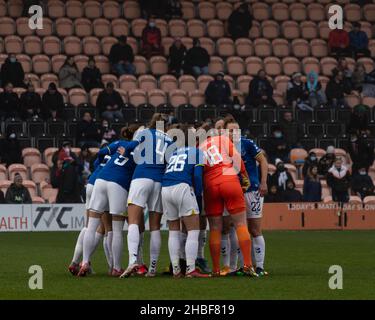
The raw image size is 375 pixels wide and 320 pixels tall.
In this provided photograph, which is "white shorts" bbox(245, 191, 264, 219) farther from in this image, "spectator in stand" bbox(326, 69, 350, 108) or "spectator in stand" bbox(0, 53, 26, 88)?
"spectator in stand" bbox(326, 69, 350, 108)

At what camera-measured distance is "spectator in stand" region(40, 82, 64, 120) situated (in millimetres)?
31625

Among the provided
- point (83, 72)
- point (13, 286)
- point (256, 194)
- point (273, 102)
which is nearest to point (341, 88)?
point (273, 102)

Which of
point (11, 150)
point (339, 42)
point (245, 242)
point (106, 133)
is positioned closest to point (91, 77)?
point (106, 133)

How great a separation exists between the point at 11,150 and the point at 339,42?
11.8 metres

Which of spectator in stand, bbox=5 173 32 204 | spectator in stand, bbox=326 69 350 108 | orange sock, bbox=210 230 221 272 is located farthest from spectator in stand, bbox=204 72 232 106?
orange sock, bbox=210 230 221 272

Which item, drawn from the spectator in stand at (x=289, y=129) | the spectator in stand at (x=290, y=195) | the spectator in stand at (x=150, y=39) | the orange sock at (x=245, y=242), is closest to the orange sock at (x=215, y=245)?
the orange sock at (x=245, y=242)

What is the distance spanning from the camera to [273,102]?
111 feet

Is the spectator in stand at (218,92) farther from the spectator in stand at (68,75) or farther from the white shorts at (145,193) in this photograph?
the white shorts at (145,193)

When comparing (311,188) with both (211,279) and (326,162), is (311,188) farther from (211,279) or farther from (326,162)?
(211,279)

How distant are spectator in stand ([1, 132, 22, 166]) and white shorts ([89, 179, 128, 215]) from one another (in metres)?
14.7

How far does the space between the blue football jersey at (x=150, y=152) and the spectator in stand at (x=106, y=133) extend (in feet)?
47.2

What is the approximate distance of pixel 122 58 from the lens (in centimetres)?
3428

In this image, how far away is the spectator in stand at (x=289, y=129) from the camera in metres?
32.8
